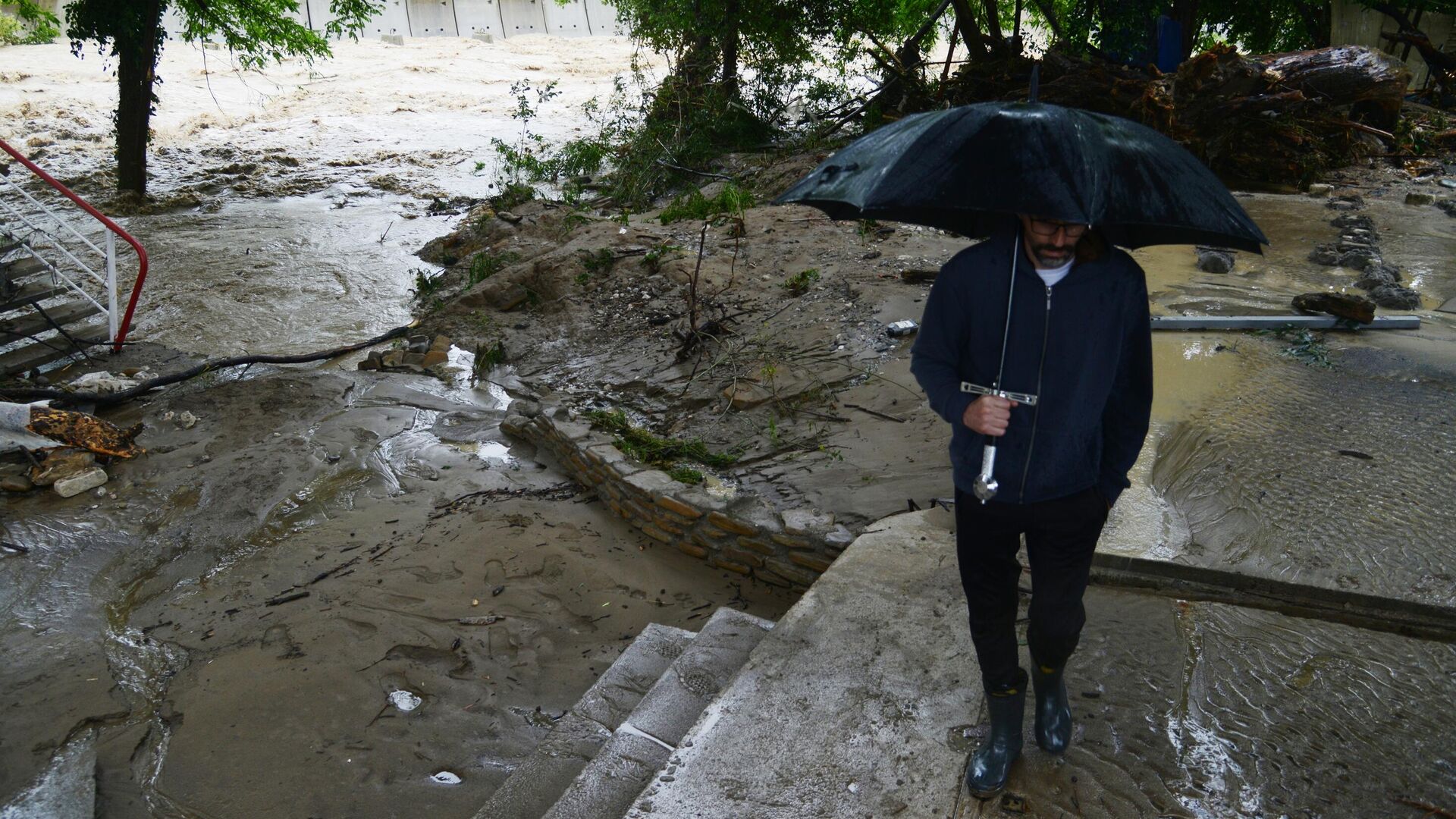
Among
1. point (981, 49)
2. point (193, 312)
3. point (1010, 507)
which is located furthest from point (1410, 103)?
point (193, 312)

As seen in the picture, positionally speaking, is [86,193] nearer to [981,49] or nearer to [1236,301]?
[981,49]

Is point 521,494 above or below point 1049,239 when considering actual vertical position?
below

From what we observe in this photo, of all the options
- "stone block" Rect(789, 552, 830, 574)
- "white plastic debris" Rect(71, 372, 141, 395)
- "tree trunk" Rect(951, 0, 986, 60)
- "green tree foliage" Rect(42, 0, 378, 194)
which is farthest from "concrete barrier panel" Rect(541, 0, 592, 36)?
"stone block" Rect(789, 552, 830, 574)

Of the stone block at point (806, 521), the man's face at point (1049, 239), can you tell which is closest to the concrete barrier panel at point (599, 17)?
the stone block at point (806, 521)

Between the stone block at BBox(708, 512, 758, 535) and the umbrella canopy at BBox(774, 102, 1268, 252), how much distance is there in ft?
8.26

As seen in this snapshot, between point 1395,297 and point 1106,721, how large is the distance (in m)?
4.94

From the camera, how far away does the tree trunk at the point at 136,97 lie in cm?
1308

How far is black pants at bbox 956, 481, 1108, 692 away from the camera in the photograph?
89.1 inches

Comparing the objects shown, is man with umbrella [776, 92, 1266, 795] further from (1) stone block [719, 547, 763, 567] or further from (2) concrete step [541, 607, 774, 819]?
(1) stone block [719, 547, 763, 567]

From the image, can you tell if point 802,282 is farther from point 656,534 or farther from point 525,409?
point 656,534

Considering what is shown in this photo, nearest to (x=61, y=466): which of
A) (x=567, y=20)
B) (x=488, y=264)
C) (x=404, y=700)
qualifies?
(x=404, y=700)

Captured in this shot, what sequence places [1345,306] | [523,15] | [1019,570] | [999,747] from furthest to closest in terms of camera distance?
[523,15] → [1345,306] → [999,747] → [1019,570]

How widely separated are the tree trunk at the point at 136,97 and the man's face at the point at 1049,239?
14674 mm

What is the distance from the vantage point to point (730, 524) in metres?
4.72
